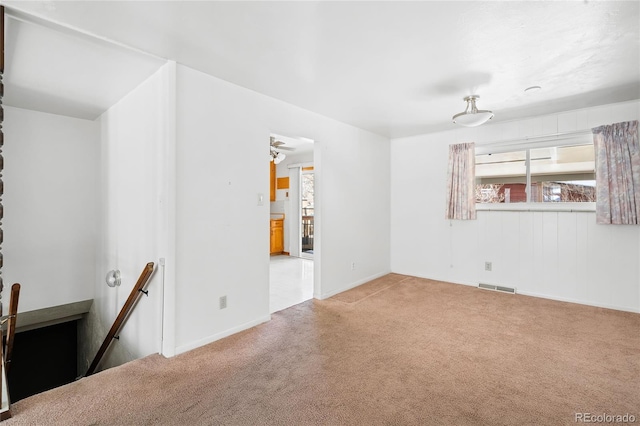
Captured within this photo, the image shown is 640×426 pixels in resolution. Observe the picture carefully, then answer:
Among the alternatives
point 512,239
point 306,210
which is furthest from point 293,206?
point 512,239

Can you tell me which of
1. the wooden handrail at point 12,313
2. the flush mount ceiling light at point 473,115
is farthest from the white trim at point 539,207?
the wooden handrail at point 12,313

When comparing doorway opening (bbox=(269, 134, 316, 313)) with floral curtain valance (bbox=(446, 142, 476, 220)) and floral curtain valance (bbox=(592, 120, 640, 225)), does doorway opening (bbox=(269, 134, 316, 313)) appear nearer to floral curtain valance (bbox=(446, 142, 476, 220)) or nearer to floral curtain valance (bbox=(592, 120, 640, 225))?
floral curtain valance (bbox=(446, 142, 476, 220))

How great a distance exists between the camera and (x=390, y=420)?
5.68ft

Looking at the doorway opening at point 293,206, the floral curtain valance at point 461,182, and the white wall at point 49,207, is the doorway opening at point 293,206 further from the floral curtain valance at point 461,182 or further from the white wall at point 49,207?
the white wall at point 49,207

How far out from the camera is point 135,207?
Result: 2.96 m

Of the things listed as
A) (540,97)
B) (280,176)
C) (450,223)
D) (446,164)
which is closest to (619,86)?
(540,97)

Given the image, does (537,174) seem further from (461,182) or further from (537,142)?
(461,182)

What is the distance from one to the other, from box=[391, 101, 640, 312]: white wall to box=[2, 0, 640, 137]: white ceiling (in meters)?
1.05

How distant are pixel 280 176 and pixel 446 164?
4070mm

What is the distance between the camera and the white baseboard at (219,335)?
254cm

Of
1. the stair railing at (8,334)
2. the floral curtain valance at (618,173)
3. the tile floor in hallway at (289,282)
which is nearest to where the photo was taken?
the stair railing at (8,334)

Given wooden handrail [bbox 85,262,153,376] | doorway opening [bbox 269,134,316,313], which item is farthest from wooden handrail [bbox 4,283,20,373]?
doorway opening [bbox 269,134,316,313]

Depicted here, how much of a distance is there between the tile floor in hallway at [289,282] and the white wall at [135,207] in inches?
53.5

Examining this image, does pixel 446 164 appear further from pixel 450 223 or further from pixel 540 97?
pixel 540 97
